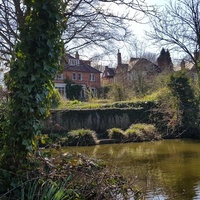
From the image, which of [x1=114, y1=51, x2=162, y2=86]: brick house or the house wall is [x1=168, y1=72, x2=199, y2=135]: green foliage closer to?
[x1=114, y1=51, x2=162, y2=86]: brick house

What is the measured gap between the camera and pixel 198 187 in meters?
7.12

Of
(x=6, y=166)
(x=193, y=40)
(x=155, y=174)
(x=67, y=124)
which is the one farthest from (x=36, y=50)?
(x=193, y=40)

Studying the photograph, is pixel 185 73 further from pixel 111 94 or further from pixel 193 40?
pixel 111 94

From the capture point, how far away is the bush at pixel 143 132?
16656 millimetres

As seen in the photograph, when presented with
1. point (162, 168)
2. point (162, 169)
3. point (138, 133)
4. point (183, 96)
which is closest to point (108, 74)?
point (183, 96)

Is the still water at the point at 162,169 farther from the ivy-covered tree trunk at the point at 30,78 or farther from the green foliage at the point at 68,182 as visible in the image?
the ivy-covered tree trunk at the point at 30,78

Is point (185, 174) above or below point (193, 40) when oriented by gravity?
below

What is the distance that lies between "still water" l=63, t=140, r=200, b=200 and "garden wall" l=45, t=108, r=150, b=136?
5.06 meters

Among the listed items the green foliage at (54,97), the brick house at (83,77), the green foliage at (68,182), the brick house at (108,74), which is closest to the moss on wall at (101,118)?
the green foliage at (54,97)

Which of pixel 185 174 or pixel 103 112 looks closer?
pixel 185 174

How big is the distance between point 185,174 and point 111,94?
1860 cm

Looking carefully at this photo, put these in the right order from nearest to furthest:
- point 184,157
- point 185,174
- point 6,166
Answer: point 6,166
point 185,174
point 184,157

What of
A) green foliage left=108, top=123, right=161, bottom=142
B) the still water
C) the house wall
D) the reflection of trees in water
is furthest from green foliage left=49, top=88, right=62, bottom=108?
the house wall

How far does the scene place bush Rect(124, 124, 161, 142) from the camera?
16.7 m
